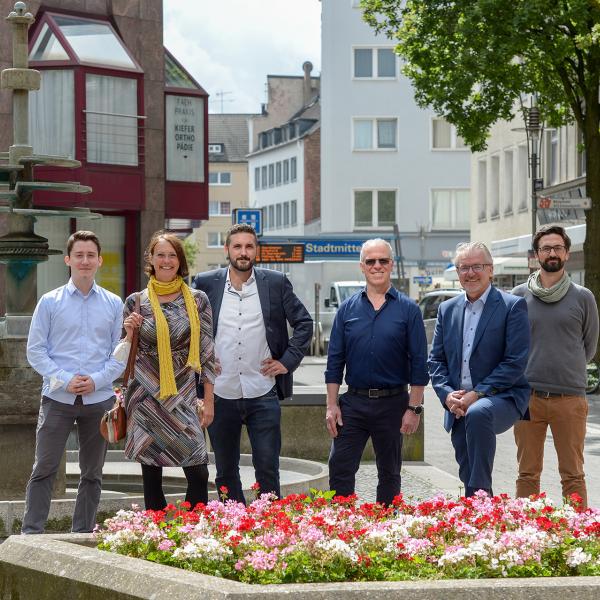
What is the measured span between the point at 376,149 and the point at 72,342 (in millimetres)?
76821

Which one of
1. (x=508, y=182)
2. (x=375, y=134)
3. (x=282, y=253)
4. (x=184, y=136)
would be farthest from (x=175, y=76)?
(x=375, y=134)

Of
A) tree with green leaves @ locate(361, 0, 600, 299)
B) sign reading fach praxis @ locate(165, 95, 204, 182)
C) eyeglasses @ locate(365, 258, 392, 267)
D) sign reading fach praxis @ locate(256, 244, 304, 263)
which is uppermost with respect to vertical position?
tree with green leaves @ locate(361, 0, 600, 299)

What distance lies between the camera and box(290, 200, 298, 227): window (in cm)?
9765

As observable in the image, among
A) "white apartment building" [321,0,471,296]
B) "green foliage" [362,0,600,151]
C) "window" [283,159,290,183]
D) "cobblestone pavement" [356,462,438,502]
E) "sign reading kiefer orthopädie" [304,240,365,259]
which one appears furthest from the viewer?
"window" [283,159,290,183]

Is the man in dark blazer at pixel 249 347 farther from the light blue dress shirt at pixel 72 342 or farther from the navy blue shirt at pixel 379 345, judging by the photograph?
the light blue dress shirt at pixel 72 342

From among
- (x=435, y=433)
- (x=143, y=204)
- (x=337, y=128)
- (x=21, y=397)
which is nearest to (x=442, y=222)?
(x=337, y=128)

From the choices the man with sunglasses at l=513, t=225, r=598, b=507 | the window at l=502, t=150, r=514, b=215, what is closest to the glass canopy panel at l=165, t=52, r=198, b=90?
the window at l=502, t=150, r=514, b=215

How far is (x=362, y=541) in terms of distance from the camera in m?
5.99

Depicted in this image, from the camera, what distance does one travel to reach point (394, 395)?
8742mm

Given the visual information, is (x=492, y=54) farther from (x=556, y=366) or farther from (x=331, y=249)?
(x=331, y=249)

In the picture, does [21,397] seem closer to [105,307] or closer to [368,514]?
[105,307]

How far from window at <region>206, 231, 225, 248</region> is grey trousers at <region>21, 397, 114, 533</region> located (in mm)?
116229

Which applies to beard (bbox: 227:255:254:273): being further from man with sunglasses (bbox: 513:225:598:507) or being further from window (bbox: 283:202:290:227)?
window (bbox: 283:202:290:227)

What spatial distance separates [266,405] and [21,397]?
1.66m
